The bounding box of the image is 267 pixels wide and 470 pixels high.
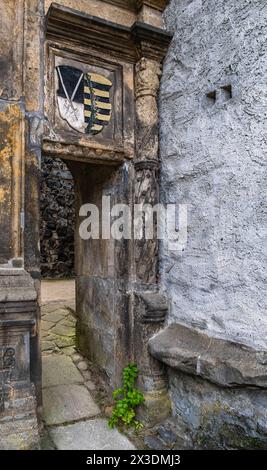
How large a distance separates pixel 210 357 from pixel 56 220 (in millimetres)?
7315

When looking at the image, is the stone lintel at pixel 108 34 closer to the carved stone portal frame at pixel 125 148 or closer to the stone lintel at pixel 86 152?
the carved stone portal frame at pixel 125 148

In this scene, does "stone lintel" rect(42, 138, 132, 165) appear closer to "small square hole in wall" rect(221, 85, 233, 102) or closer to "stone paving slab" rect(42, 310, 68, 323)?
"small square hole in wall" rect(221, 85, 233, 102)

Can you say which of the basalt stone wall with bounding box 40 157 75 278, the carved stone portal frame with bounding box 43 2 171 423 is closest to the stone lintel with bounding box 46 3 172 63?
the carved stone portal frame with bounding box 43 2 171 423

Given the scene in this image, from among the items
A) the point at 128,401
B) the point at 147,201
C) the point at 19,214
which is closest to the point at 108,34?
the point at 147,201

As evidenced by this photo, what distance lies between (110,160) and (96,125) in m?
0.30

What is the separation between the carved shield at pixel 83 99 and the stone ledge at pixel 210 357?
1.77m

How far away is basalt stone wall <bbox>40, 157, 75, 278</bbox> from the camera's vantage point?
8.95 metres

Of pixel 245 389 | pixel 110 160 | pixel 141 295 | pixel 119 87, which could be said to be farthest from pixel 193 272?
pixel 119 87


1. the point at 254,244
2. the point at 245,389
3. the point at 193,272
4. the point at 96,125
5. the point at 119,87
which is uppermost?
the point at 119,87

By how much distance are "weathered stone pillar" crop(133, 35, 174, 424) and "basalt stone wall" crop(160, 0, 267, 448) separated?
0.27 feet

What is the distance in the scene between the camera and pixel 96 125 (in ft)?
9.49

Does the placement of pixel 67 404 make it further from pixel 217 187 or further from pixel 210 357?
pixel 217 187

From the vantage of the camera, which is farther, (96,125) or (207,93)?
(96,125)
